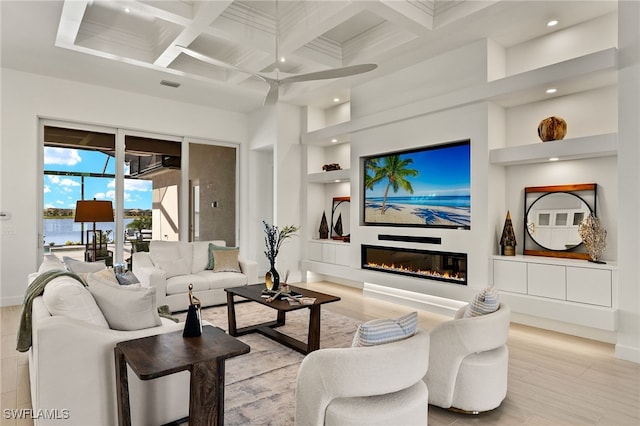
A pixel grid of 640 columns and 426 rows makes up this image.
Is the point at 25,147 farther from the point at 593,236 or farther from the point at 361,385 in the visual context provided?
the point at 593,236

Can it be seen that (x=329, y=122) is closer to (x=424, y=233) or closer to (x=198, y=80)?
(x=198, y=80)

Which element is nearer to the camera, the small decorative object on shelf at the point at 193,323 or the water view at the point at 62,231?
the small decorative object on shelf at the point at 193,323

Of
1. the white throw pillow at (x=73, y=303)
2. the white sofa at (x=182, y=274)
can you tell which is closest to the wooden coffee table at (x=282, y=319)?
the white sofa at (x=182, y=274)

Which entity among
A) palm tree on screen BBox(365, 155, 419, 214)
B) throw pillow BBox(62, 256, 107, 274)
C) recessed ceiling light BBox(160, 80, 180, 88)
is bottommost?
throw pillow BBox(62, 256, 107, 274)

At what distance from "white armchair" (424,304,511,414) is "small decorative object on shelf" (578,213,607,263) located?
6.84 ft

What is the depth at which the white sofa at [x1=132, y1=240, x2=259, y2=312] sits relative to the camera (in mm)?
4645

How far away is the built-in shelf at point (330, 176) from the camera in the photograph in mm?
6305

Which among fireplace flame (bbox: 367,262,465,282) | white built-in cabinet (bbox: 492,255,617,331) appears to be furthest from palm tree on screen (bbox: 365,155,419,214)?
white built-in cabinet (bbox: 492,255,617,331)

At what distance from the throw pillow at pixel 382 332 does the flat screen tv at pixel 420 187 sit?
2991 mm

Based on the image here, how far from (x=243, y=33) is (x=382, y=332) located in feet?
12.1

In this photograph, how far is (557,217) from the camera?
13.8ft

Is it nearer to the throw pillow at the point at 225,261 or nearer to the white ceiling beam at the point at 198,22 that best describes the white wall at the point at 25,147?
the white ceiling beam at the point at 198,22

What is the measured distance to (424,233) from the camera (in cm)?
505

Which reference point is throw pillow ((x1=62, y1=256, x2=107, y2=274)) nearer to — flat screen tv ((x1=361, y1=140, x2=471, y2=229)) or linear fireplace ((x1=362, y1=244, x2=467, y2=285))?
linear fireplace ((x1=362, y1=244, x2=467, y2=285))
